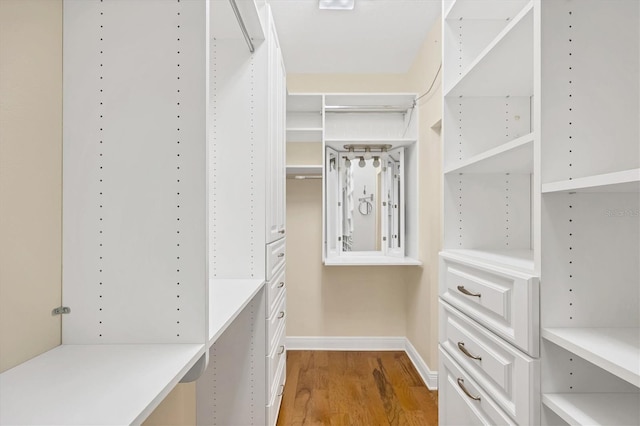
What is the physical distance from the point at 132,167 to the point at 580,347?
108 cm

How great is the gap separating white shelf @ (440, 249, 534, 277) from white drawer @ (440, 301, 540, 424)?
0.71 ft

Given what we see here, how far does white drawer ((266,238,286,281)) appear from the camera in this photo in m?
1.83

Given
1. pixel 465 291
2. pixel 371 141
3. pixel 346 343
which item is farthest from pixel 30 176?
pixel 346 343

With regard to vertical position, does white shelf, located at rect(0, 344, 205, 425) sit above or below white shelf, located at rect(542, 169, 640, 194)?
below

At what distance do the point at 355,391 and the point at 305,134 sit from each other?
2.10 meters

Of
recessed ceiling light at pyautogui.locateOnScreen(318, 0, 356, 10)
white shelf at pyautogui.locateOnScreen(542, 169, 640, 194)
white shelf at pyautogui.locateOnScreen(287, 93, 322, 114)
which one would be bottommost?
white shelf at pyautogui.locateOnScreen(542, 169, 640, 194)

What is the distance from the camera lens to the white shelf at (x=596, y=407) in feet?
2.58

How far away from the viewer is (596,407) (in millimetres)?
836

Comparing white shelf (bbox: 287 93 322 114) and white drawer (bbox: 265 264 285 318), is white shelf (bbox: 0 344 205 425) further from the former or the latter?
white shelf (bbox: 287 93 322 114)

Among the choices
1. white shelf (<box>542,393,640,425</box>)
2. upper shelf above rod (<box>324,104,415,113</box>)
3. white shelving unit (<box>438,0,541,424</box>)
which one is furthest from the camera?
upper shelf above rod (<box>324,104,415,113</box>)

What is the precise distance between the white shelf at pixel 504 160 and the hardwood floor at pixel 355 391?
1.61m

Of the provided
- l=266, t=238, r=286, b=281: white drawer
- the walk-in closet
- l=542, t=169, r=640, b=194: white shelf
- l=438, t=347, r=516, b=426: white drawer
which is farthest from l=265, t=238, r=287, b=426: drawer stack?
l=542, t=169, r=640, b=194: white shelf

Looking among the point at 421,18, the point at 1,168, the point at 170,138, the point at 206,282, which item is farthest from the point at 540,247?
the point at 421,18

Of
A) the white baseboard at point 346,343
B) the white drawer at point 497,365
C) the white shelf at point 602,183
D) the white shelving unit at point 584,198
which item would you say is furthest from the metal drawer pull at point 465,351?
the white baseboard at point 346,343
